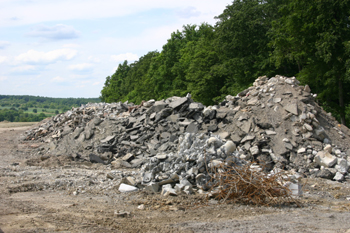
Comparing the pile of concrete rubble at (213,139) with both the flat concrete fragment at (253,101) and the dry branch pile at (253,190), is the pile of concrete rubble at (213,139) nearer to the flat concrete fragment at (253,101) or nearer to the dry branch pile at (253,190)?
the flat concrete fragment at (253,101)

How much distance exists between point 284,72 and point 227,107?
12.8m

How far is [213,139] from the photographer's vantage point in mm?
8570

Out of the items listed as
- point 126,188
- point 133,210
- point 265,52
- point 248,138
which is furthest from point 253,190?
point 265,52

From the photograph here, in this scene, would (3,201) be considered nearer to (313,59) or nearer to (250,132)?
(250,132)

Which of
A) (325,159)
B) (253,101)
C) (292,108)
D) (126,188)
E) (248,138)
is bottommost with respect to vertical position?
(126,188)

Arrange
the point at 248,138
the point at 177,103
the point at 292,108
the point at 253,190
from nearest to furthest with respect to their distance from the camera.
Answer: the point at 253,190
the point at 248,138
the point at 292,108
the point at 177,103

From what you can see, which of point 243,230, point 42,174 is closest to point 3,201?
point 42,174

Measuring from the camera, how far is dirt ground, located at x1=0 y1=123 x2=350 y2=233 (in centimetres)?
536

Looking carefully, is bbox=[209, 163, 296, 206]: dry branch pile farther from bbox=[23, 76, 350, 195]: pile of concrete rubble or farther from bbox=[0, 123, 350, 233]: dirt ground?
bbox=[23, 76, 350, 195]: pile of concrete rubble

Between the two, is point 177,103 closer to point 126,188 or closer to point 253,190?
point 126,188

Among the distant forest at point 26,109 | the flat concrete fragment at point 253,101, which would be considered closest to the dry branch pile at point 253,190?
the flat concrete fragment at point 253,101

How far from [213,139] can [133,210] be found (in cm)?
327

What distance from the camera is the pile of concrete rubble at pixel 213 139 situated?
26.7ft

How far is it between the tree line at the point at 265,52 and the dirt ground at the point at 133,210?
946cm
